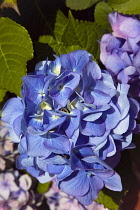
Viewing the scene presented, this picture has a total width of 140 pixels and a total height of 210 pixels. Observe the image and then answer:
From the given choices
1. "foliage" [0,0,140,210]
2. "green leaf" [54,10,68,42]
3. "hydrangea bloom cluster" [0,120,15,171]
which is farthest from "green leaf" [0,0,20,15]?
"hydrangea bloom cluster" [0,120,15,171]


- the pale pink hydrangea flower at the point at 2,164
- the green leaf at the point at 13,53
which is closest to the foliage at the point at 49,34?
the green leaf at the point at 13,53

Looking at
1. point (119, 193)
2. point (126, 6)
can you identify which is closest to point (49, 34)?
point (126, 6)

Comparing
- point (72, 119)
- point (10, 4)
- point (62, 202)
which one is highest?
point (10, 4)

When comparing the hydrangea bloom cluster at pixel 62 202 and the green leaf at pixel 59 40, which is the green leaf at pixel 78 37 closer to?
the green leaf at pixel 59 40

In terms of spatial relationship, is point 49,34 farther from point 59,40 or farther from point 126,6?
point 126,6

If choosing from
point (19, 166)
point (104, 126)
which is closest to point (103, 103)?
point (104, 126)

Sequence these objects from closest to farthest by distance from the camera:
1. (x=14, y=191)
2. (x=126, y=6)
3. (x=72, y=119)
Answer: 1. (x=72, y=119)
2. (x=126, y=6)
3. (x=14, y=191)
